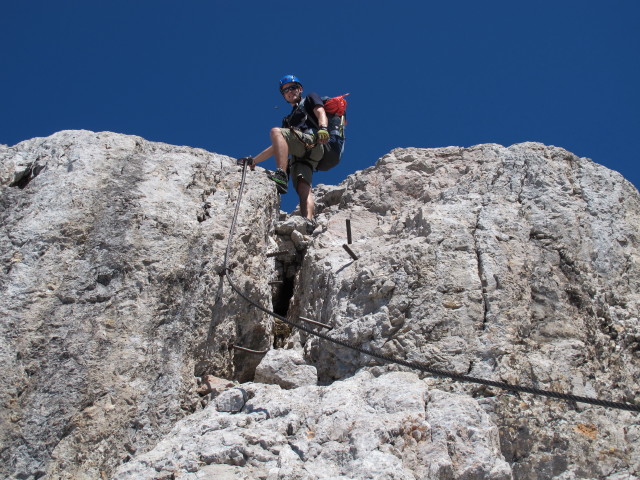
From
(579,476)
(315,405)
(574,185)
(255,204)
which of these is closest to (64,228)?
(255,204)

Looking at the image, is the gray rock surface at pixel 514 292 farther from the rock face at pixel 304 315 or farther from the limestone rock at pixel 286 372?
the limestone rock at pixel 286 372

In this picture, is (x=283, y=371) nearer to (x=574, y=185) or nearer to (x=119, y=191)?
(x=119, y=191)

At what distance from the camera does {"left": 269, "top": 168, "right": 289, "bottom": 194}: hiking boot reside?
9.91m

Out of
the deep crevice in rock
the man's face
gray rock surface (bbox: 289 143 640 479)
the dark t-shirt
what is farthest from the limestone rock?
the man's face

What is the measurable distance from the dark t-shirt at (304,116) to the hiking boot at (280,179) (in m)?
1.09

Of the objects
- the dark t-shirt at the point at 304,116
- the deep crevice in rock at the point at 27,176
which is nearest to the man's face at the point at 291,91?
the dark t-shirt at the point at 304,116

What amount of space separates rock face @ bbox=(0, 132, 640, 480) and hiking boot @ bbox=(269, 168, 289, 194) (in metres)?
0.34

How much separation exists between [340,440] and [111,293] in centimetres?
291

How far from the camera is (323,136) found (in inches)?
409

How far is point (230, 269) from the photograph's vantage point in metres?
8.15

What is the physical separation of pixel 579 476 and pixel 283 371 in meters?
2.92

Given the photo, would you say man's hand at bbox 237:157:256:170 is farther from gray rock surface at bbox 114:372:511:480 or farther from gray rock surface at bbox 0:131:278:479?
gray rock surface at bbox 114:372:511:480

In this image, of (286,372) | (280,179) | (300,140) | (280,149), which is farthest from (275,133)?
(286,372)

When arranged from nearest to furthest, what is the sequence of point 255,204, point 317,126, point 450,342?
point 450,342, point 255,204, point 317,126
